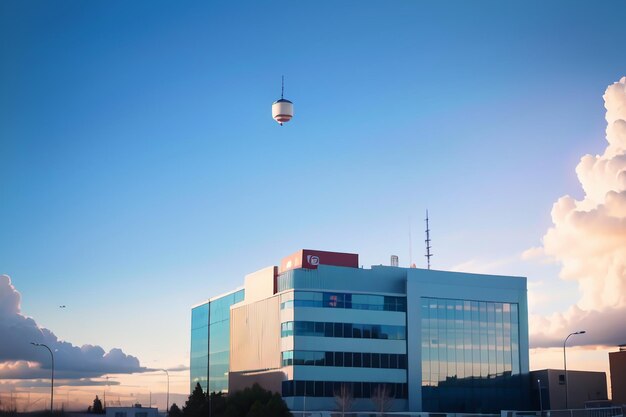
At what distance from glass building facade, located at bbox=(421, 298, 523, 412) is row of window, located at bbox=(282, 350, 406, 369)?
3.75 metres

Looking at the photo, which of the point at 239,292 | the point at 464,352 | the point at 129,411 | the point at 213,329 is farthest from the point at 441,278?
the point at 129,411

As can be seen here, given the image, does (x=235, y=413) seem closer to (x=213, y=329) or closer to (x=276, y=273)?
(x=276, y=273)

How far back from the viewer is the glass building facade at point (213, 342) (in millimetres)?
122938

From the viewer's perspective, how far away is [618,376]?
302 feet

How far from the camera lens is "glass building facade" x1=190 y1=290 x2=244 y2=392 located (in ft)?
403

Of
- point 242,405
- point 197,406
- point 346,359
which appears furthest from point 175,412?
point 346,359

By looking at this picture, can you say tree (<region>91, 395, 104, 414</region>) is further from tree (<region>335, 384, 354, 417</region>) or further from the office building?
tree (<region>335, 384, 354, 417</region>)

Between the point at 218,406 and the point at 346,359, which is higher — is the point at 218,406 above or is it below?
below

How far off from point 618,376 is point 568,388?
515 inches

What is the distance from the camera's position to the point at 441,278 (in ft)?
341

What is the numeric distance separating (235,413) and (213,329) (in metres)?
46.3

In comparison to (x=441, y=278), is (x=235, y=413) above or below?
below

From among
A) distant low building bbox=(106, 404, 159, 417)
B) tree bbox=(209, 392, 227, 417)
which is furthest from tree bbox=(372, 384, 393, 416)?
distant low building bbox=(106, 404, 159, 417)

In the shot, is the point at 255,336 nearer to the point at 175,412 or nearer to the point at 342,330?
the point at 175,412
